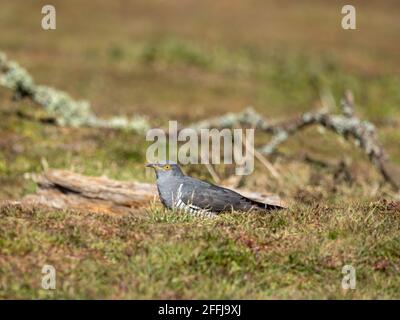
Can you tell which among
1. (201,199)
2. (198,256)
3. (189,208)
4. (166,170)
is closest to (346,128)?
(166,170)

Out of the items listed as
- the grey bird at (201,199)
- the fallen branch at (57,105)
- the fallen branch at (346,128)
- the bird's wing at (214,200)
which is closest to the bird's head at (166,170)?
the grey bird at (201,199)

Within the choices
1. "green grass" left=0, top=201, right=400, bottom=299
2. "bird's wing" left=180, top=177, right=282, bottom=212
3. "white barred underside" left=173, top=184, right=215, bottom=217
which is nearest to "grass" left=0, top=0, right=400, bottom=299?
"green grass" left=0, top=201, right=400, bottom=299

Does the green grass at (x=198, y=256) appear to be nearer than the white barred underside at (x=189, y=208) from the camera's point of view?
Yes

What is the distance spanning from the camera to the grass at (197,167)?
25.2 feet

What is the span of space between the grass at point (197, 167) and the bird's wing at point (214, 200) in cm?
51

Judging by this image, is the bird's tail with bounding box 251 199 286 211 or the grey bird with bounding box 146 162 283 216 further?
the grey bird with bounding box 146 162 283 216

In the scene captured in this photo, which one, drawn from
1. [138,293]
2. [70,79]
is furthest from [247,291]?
[70,79]

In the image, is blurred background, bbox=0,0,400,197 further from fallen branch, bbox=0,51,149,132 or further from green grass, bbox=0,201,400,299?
green grass, bbox=0,201,400,299

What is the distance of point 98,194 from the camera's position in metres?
12.2

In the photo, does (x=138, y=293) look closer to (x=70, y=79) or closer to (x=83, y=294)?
(x=83, y=294)

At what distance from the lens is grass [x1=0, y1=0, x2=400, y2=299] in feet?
25.2

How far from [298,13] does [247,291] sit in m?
46.0

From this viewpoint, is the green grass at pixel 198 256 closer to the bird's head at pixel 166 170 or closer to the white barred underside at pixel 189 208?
the white barred underside at pixel 189 208

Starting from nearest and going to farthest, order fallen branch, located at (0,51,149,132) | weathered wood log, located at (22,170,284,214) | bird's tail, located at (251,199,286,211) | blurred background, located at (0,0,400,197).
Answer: bird's tail, located at (251,199,286,211) < weathered wood log, located at (22,170,284,214) < blurred background, located at (0,0,400,197) < fallen branch, located at (0,51,149,132)
